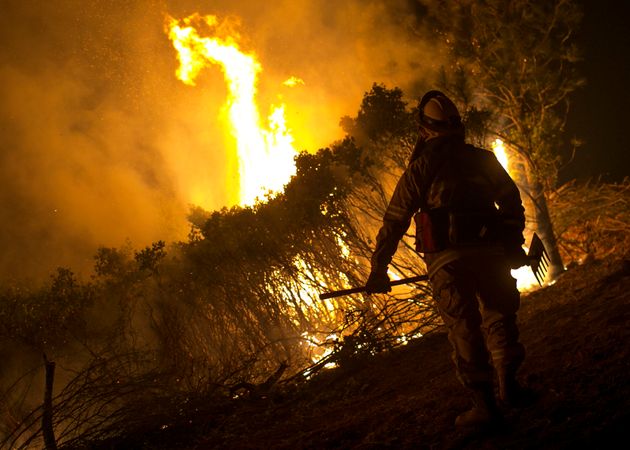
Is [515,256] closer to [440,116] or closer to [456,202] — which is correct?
[456,202]

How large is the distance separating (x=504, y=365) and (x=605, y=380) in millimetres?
571

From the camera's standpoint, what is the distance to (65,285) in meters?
13.3

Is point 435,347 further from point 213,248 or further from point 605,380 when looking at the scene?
point 213,248

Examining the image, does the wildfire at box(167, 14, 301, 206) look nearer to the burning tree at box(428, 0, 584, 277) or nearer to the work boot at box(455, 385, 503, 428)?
the burning tree at box(428, 0, 584, 277)

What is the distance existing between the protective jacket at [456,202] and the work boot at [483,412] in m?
0.67

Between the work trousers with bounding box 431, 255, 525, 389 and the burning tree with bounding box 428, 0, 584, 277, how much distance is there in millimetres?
7771

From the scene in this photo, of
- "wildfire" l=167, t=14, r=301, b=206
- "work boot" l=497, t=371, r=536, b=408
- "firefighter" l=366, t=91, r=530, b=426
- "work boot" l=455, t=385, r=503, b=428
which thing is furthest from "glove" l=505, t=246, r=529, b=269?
"wildfire" l=167, t=14, r=301, b=206

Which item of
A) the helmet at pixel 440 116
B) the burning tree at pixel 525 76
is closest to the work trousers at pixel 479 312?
the helmet at pixel 440 116

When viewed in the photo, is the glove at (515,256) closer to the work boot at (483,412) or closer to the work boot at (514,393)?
the work boot at (514,393)

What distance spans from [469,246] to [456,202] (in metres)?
0.25

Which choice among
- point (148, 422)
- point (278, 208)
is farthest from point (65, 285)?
point (148, 422)

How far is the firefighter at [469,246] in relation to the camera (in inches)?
97.9

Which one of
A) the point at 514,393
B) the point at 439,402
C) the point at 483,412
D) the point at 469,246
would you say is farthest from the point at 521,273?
the point at 483,412

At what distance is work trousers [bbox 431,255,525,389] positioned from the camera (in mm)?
2479
